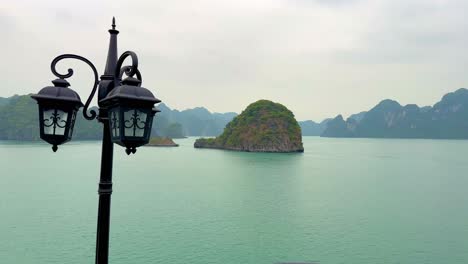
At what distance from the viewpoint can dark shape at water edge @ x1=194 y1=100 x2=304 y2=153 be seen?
16638 cm

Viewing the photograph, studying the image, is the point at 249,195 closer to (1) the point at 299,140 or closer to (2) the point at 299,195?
(2) the point at 299,195

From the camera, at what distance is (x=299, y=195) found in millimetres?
54500

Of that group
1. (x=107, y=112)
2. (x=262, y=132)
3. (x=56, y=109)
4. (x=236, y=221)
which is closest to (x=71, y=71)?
(x=56, y=109)

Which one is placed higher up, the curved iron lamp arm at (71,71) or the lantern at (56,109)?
the curved iron lamp arm at (71,71)

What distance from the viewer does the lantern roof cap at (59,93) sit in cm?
470

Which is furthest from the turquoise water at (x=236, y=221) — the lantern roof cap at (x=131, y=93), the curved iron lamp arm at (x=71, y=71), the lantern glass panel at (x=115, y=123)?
the lantern roof cap at (x=131, y=93)

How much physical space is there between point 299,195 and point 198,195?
1556cm

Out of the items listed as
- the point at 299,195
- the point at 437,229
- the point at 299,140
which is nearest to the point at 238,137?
the point at 299,140

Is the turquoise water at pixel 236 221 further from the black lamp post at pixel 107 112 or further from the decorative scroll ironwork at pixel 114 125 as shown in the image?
the decorative scroll ironwork at pixel 114 125

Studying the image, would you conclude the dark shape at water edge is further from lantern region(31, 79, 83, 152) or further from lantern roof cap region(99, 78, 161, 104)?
lantern roof cap region(99, 78, 161, 104)

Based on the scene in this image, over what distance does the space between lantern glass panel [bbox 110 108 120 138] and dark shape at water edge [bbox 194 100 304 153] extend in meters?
162

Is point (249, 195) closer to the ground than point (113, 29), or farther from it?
closer to the ground

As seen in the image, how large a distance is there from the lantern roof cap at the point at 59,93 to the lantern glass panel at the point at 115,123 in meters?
0.81

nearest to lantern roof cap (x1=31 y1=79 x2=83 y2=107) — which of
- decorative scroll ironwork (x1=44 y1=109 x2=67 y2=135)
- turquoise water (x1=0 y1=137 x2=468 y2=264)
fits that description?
decorative scroll ironwork (x1=44 y1=109 x2=67 y2=135)
